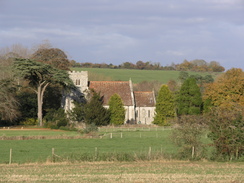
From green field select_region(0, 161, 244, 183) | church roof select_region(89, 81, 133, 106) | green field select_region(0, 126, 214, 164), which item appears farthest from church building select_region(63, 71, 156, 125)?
green field select_region(0, 161, 244, 183)

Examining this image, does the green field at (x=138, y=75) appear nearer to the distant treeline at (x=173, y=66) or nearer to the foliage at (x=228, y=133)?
the distant treeline at (x=173, y=66)

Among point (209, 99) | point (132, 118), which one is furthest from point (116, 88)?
point (209, 99)

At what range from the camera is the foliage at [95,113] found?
65.9 meters

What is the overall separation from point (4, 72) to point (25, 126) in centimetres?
872

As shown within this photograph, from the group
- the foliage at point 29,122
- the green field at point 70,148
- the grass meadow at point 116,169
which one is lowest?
the green field at point 70,148

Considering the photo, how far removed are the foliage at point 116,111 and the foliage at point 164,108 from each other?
18.2 feet

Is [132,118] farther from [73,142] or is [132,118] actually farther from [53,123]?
[73,142]

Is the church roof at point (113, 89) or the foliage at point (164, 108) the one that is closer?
the foliage at point (164, 108)

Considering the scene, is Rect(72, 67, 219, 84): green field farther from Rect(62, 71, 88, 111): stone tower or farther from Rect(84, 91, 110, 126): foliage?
Rect(84, 91, 110, 126): foliage

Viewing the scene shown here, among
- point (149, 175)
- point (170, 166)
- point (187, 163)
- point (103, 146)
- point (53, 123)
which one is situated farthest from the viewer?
point (53, 123)

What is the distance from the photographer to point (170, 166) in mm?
23219

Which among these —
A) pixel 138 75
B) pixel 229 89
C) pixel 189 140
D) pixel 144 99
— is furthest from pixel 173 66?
pixel 189 140

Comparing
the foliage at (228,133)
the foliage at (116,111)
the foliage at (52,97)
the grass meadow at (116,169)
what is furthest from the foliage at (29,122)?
the foliage at (228,133)

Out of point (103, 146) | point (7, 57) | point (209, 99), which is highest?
point (7, 57)
